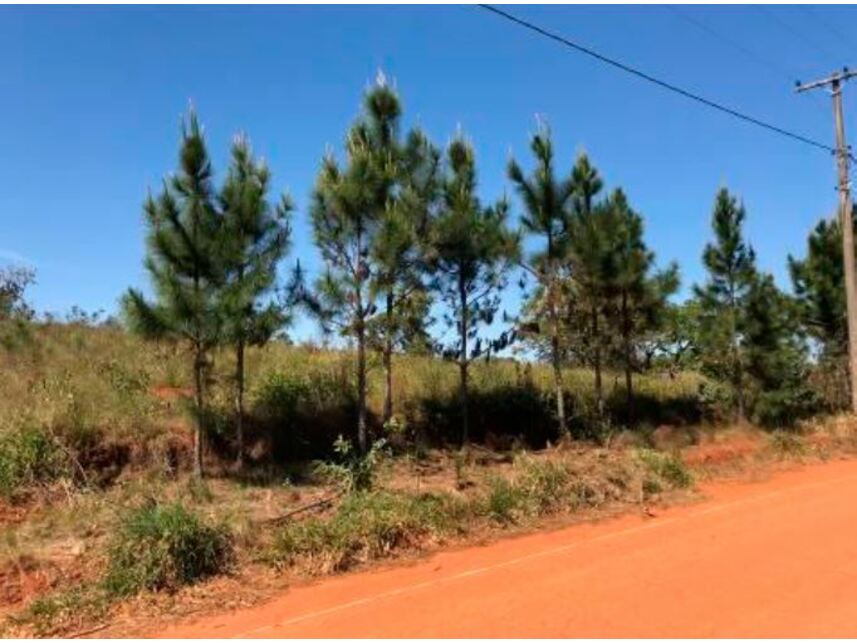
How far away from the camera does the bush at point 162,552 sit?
788cm

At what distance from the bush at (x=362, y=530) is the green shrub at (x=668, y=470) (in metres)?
4.40

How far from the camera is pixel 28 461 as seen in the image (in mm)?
12297

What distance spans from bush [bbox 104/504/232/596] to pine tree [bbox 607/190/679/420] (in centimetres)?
1347

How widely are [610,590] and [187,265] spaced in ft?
28.7

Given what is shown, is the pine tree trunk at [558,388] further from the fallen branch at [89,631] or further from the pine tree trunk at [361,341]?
the fallen branch at [89,631]

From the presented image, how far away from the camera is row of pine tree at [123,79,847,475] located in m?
13.6

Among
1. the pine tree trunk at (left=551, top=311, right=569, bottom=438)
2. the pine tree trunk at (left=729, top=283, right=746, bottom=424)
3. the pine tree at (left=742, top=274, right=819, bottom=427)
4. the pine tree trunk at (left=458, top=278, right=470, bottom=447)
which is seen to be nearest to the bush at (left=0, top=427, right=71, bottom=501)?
the pine tree trunk at (left=458, top=278, right=470, bottom=447)

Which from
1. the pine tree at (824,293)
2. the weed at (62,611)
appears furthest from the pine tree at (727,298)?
the weed at (62,611)

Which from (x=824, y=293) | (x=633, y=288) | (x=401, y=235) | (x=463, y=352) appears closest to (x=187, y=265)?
(x=401, y=235)

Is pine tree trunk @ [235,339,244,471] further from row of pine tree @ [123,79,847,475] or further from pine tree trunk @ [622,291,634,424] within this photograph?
pine tree trunk @ [622,291,634,424]

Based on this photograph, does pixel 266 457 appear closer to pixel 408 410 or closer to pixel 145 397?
pixel 145 397

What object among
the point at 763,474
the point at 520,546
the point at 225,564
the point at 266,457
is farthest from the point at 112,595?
the point at 763,474

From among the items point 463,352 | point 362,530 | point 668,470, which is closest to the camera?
point 362,530

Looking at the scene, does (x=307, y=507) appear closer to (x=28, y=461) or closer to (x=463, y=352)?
(x=28, y=461)
